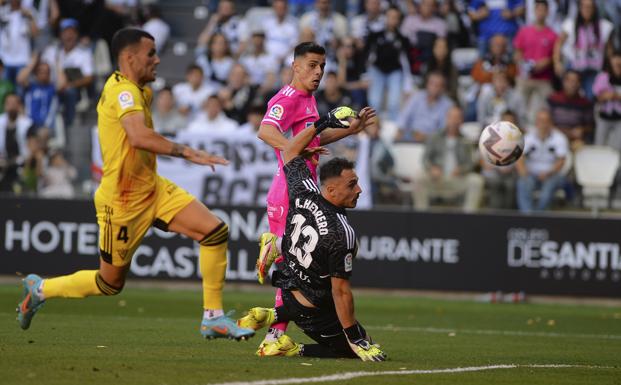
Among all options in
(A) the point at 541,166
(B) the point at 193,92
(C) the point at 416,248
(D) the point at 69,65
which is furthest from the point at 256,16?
(A) the point at 541,166

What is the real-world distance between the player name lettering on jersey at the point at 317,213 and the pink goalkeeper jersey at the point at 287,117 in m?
0.48

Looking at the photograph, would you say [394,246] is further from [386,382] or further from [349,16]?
[386,382]

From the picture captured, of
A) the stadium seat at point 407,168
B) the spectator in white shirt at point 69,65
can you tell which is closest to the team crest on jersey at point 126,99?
the stadium seat at point 407,168

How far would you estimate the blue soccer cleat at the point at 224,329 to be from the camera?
8.49 meters

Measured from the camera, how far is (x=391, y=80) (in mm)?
21906

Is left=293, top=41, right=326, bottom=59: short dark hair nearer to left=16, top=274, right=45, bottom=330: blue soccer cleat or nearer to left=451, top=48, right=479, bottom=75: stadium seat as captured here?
left=16, top=274, right=45, bottom=330: blue soccer cleat

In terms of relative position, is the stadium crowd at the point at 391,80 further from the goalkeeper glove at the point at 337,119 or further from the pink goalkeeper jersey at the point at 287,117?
the goalkeeper glove at the point at 337,119

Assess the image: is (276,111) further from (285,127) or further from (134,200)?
(134,200)

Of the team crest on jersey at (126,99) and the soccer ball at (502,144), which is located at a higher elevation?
the team crest on jersey at (126,99)

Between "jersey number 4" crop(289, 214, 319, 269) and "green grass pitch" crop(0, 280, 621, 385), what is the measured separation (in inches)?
32.1

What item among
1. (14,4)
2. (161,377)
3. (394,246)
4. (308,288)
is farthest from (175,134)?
(161,377)

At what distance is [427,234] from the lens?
18734 millimetres

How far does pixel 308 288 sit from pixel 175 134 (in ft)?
33.4

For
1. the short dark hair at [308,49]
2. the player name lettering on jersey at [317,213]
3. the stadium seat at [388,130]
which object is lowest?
the player name lettering on jersey at [317,213]
